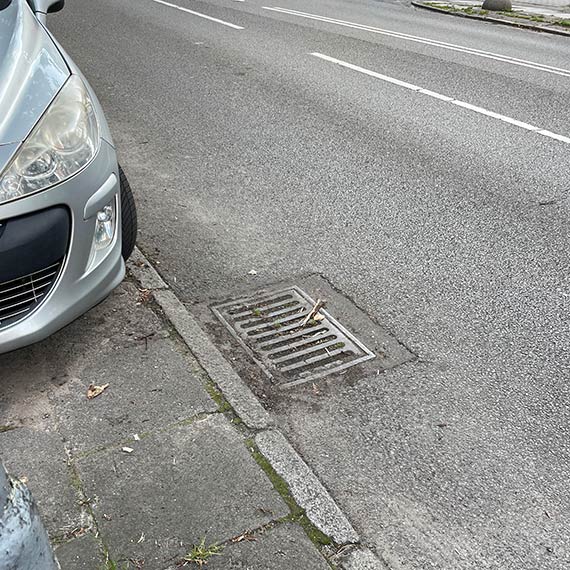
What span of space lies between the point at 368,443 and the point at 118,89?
20.9ft

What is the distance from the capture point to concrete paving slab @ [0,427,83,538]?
2381 mm

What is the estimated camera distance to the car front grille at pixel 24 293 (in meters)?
2.74

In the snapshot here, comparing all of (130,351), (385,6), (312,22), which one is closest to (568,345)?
(130,351)

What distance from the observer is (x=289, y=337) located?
3.53m

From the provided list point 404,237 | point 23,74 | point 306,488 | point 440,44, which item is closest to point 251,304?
point 404,237

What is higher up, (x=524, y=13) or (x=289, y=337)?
(x=524, y=13)

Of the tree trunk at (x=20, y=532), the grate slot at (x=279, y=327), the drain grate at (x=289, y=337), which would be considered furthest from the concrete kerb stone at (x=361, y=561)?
the grate slot at (x=279, y=327)

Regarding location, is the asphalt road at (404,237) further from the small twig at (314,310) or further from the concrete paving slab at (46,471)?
the concrete paving slab at (46,471)

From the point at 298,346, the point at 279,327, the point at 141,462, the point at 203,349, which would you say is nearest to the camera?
the point at 141,462

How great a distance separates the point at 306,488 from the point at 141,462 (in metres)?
0.61

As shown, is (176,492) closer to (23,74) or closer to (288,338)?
(288,338)

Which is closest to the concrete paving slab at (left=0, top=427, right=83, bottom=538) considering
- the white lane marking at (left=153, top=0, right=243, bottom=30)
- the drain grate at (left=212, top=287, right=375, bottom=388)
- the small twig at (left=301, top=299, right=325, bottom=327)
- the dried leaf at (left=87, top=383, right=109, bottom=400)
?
the dried leaf at (left=87, top=383, right=109, bottom=400)

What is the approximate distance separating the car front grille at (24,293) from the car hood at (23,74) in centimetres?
43

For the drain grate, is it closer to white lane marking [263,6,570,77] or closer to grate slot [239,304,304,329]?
grate slot [239,304,304,329]
